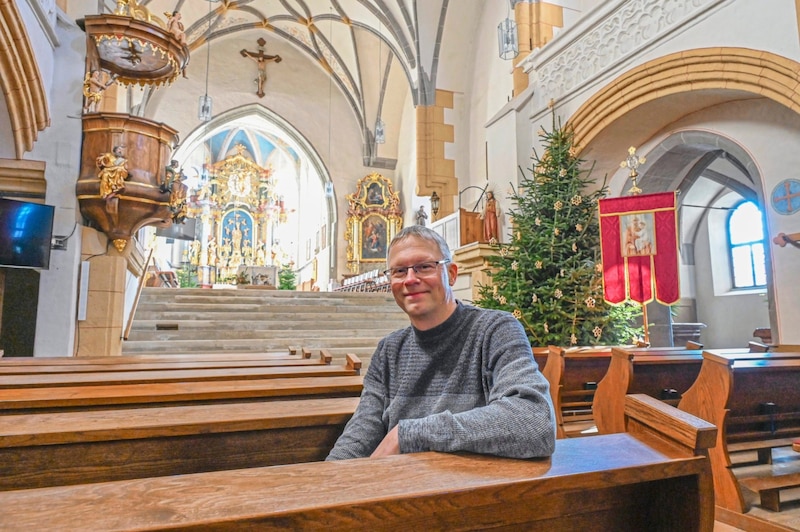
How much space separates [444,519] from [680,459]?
1.63 feet

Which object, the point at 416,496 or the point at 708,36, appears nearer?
the point at 416,496

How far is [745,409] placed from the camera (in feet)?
9.92

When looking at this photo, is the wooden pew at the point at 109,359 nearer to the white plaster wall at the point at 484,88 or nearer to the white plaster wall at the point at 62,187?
the white plaster wall at the point at 62,187

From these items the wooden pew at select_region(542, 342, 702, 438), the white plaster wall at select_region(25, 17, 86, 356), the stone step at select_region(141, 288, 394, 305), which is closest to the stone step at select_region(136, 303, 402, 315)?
the stone step at select_region(141, 288, 394, 305)

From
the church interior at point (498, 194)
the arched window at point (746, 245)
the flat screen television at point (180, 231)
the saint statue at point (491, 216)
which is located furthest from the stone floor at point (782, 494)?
the flat screen television at point (180, 231)

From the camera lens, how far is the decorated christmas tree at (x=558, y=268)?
5996 mm

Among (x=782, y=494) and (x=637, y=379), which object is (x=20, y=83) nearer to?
(x=637, y=379)

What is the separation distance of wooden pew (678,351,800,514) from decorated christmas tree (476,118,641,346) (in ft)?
8.79

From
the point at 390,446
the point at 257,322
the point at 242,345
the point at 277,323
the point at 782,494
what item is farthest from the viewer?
the point at 277,323

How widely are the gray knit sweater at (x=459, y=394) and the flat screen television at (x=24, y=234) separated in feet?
15.1

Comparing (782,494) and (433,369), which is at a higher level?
(433,369)

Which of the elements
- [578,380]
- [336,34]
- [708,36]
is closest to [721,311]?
[708,36]

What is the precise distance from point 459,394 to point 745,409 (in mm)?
2444

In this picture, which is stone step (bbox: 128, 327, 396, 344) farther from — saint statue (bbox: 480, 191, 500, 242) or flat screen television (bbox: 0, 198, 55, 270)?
saint statue (bbox: 480, 191, 500, 242)
